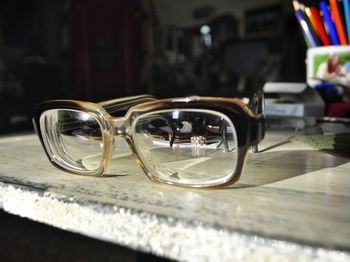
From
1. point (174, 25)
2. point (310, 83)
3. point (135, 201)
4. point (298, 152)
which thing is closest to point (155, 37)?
point (174, 25)

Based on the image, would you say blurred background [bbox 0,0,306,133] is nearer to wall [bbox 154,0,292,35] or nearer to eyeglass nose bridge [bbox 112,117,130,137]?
wall [bbox 154,0,292,35]

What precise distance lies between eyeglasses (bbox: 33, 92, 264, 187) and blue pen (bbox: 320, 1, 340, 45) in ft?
1.09

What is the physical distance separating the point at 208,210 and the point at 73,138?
162mm

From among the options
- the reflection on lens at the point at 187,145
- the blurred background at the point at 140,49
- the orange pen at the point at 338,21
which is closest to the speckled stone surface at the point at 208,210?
the reflection on lens at the point at 187,145

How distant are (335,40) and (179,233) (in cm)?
51

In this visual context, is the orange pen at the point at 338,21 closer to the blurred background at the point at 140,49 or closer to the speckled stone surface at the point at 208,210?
the blurred background at the point at 140,49

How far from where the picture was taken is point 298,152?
1.12 ft

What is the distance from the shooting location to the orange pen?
21.6 inches

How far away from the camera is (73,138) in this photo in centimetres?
31

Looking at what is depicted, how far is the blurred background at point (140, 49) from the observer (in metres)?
0.74

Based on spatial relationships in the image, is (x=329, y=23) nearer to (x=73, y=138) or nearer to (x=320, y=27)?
(x=320, y=27)

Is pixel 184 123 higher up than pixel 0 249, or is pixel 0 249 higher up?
pixel 184 123

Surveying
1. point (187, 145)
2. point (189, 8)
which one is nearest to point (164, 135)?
point (187, 145)

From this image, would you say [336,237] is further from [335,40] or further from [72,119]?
[335,40]
